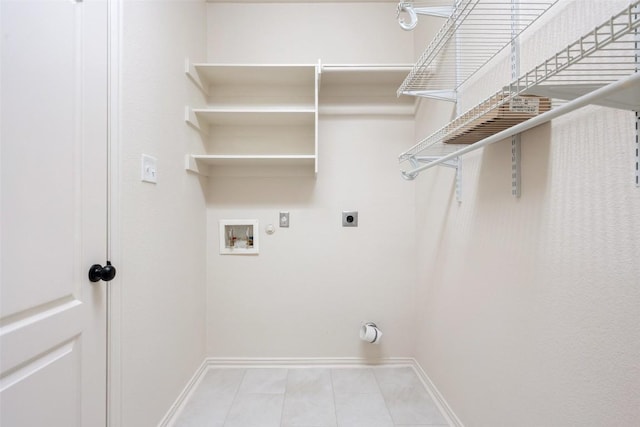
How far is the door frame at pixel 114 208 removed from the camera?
43.2 inches

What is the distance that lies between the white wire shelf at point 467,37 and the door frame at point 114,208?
111cm

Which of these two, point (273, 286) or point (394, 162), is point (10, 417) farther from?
point (394, 162)

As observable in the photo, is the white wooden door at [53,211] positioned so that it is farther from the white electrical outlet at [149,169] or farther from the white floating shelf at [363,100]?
the white floating shelf at [363,100]

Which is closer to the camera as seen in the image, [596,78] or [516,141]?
[596,78]

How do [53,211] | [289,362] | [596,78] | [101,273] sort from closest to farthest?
1. [596,78]
2. [53,211]
3. [101,273]
4. [289,362]

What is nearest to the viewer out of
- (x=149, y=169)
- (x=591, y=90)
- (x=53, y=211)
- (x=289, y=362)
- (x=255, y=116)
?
(x=591, y=90)

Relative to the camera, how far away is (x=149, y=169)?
1353 millimetres

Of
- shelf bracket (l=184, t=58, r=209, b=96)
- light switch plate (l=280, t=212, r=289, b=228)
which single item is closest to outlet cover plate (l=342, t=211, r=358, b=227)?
light switch plate (l=280, t=212, r=289, b=228)

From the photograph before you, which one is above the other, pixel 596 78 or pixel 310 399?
pixel 596 78

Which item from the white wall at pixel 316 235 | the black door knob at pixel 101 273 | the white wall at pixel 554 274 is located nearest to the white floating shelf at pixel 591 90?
the white wall at pixel 554 274

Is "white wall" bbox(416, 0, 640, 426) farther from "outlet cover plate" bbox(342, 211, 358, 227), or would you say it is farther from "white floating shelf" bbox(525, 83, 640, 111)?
"outlet cover plate" bbox(342, 211, 358, 227)

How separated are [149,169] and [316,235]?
1145 mm

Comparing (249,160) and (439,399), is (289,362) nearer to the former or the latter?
(439,399)

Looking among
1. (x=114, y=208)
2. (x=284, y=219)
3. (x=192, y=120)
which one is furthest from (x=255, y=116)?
(x=114, y=208)
